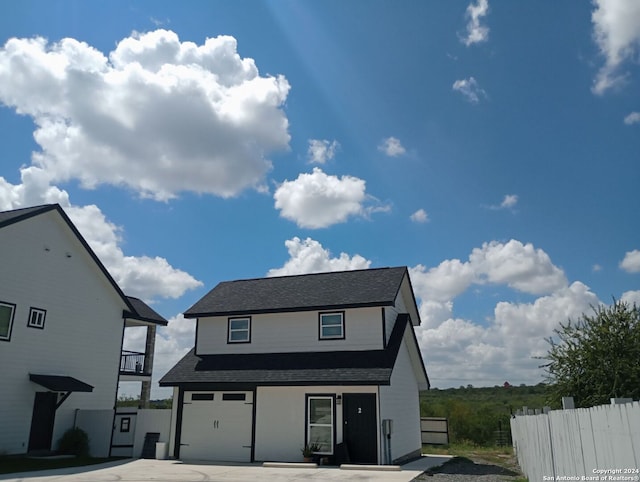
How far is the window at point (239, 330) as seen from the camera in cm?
2156

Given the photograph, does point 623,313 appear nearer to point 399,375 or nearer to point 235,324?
point 399,375

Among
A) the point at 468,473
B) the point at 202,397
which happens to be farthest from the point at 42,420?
the point at 468,473

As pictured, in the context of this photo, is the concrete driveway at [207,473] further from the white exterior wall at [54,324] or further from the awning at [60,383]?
the white exterior wall at [54,324]

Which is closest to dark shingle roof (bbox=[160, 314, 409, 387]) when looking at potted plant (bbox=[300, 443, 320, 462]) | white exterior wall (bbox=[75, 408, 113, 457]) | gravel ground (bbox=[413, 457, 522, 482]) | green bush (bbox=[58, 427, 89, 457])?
potted plant (bbox=[300, 443, 320, 462])

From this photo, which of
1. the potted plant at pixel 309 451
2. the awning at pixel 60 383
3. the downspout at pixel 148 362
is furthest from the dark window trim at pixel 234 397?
the downspout at pixel 148 362

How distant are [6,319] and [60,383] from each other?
10.2 ft

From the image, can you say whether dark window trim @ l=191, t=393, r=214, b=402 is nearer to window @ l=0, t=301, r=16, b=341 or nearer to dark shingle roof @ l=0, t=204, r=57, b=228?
window @ l=0, t=301, r=16, b=341

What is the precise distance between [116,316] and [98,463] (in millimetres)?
8154

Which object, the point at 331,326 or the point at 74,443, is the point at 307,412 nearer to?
the point at 331,326

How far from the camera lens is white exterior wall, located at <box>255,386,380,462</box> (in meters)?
18.2

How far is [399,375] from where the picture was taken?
66.4 ft

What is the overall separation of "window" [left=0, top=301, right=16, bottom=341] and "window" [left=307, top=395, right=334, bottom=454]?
1108 centimetres

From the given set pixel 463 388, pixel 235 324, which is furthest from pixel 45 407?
pixel 463 388

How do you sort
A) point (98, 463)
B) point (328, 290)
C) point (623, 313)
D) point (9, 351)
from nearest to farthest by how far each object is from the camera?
1. point (623, 313)
2. point (98, 463)
3. point (9, 351)
4. point (328, 290)
